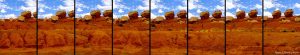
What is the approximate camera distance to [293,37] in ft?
61.5

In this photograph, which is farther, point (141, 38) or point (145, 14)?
point (141, 38)

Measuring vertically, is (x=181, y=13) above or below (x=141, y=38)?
above

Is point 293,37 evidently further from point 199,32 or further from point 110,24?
point 110,24

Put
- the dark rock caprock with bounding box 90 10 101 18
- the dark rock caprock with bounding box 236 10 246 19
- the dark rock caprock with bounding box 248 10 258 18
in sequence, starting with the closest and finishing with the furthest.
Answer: the dark rock caprock with bounding box 248 10 258 18
the dark rock caprock with bounding box 236 10 246 19
the dark rock caprock with bounding box 90 10 101 18

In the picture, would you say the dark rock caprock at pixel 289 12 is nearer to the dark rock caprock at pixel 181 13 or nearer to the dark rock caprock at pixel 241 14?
the dark rock caprock at pixel 241 14

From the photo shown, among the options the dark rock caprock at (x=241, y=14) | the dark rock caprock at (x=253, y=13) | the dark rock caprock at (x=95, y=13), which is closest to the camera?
the dark rock caprock at (x=253, y=13)

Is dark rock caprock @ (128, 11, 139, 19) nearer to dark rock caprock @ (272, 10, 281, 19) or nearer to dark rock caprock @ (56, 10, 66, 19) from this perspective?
dark rock caprock @ (56, 10, 66, 19)

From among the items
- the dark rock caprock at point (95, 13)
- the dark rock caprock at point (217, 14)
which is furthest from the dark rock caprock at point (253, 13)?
the dark rock caprock at point (95, 13)

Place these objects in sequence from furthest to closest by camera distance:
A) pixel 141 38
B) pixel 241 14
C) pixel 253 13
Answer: pixel 141 38, pixel 241 14, pixel 253 13

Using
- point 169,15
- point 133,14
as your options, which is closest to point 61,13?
point 133,14

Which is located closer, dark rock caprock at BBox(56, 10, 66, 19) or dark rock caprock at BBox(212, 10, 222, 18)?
dark rock caprock at BBox(212, 10, 222, 18)

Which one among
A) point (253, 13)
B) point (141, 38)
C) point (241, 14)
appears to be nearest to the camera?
point (253, 13)

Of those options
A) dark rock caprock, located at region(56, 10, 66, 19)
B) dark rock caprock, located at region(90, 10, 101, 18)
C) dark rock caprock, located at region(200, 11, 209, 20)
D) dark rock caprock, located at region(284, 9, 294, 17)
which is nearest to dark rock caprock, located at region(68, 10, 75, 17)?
dark rock caprock, located at region(56, 10, 66, 19)

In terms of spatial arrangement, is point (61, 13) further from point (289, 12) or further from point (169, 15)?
point (289, 12)
